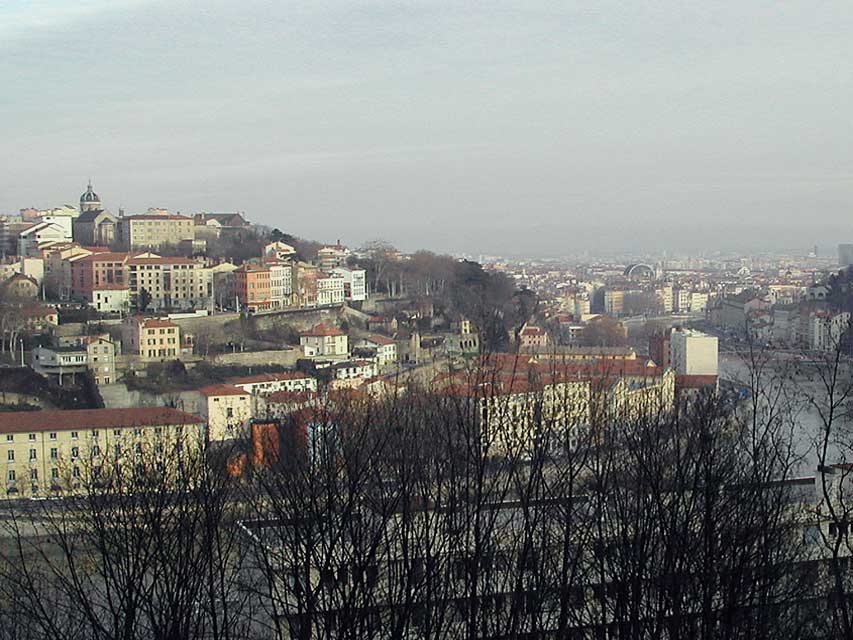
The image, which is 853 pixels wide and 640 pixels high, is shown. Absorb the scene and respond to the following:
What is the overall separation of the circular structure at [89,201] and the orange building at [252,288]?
612cm

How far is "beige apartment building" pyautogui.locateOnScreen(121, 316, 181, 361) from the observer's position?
1301cm

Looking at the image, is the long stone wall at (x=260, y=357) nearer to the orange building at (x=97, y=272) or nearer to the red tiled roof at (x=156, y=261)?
the orange building at (x=97, y=272)

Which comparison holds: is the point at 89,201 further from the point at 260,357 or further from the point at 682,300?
the point at 682,300

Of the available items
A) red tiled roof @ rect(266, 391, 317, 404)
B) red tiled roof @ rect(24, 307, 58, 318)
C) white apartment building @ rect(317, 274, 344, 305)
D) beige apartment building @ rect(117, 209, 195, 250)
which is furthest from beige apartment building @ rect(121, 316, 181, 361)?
beige apartment building @ rect(117, 209, 195, 250)

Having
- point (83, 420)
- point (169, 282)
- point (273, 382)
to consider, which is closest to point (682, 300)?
point (169, 282)

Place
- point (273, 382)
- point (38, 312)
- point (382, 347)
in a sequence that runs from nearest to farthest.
Result: point (273, 382) < point (38, 312) < point (382, 347)

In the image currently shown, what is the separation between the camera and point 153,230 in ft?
65.2

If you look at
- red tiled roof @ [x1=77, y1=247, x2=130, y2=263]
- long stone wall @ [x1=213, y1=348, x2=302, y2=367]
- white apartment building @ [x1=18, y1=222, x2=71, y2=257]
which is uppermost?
white apartment building @ [x1=18, y1=222, x2=71, y2=257]

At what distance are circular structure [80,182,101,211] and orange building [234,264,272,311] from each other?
612 cm

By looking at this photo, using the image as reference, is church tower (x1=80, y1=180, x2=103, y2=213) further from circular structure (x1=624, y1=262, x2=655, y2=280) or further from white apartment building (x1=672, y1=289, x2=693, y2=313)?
circular structure (x1=624, y1=262, x2=655, y2=280)

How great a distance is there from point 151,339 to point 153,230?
7159mm

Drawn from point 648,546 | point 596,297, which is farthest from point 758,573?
point 596,297

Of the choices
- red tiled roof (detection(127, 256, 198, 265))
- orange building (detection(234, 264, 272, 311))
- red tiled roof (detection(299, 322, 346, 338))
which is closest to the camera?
red tiled roof (detection(299, 322, 346, 338))

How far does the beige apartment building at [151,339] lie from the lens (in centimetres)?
1301
